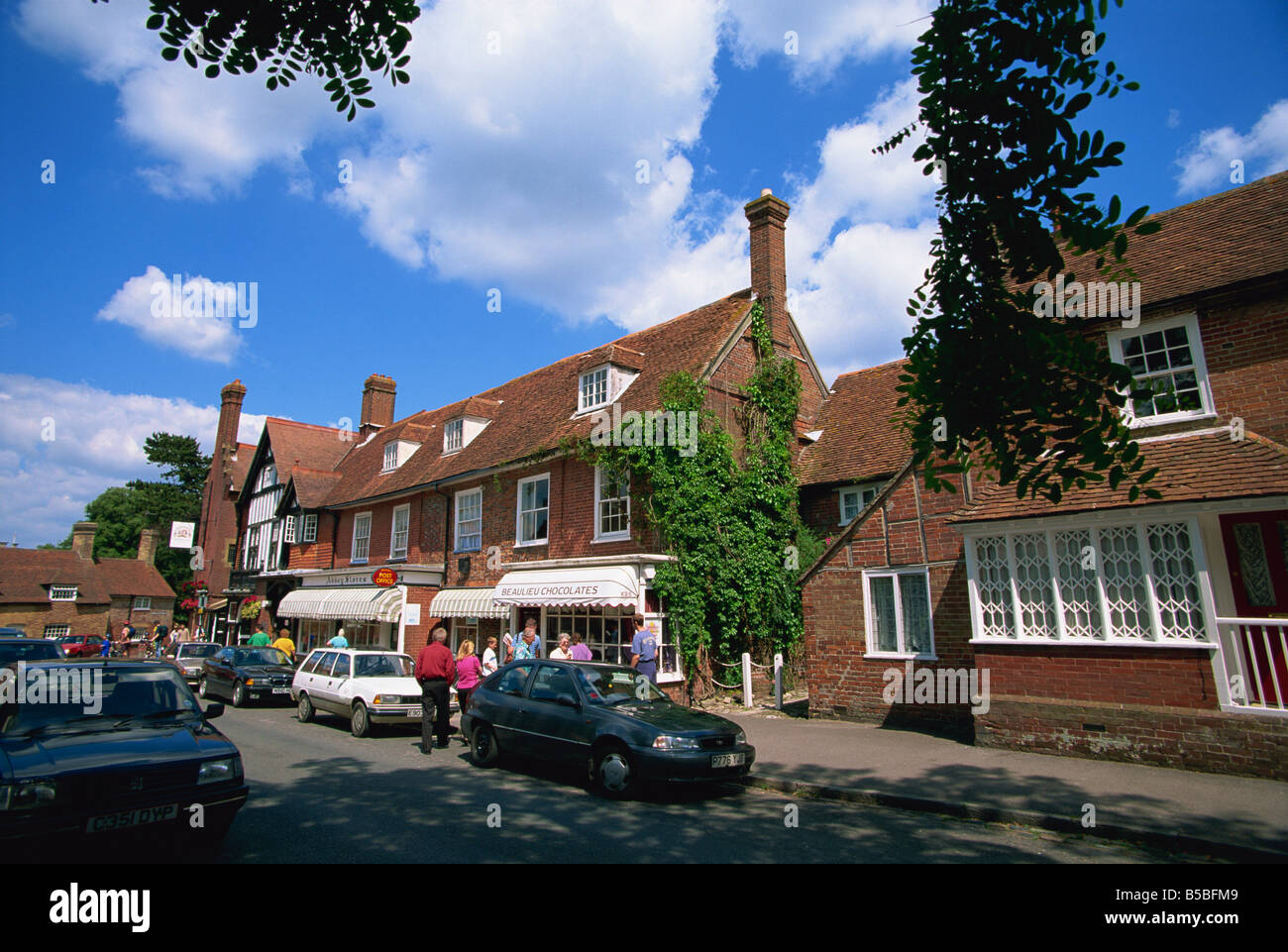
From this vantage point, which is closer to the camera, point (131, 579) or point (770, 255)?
point (770, 255)

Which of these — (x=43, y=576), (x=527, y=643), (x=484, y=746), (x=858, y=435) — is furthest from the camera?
(x=43, y=576)

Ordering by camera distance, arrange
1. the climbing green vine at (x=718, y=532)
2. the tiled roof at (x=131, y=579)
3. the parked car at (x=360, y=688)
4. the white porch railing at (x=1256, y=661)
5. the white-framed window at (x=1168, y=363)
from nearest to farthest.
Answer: the white porch railing at (x=1256, y=661) < the white-framed window at (x=1168, y=363) < the parked car at (x=360, y=688) < the climbing green vine at (x=718, y=532) < the tiled roof at (x=131, y=579)

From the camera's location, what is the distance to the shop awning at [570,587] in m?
15.8

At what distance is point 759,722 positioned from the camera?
13.8 metres

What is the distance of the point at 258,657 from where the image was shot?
19.2m

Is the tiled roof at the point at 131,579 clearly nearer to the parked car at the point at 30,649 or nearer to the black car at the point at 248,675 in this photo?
the black car at the point at 248,675

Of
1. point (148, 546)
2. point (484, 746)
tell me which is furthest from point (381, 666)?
point (148, 546)

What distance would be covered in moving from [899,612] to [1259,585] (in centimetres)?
519

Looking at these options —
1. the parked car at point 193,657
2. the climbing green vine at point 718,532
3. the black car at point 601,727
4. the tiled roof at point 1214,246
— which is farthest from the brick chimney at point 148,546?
the tiled roof at point 1214,246

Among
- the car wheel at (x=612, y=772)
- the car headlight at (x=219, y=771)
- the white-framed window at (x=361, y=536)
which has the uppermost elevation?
the white-framed window at (x=361, y=536)

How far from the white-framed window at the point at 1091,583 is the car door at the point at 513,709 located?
6986 millimetres

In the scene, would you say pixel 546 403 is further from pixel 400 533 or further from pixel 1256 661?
pixel 1256 661
